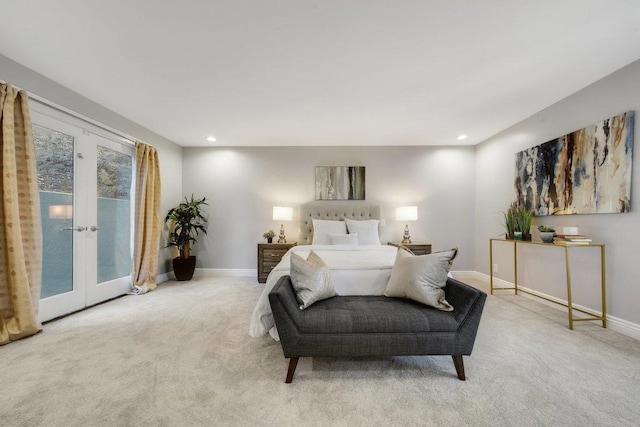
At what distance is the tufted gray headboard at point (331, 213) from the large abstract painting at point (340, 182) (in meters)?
0.17

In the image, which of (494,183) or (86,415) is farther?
(494,183)

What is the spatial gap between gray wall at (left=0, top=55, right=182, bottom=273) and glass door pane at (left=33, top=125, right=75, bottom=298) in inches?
14.5

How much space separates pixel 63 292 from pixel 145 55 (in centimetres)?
268

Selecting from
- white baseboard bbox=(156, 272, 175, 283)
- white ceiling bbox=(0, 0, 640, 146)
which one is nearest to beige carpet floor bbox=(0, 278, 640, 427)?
white baseboard bbox=(156, 272, 175, 283)

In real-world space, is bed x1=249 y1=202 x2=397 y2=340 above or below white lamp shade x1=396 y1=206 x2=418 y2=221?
below

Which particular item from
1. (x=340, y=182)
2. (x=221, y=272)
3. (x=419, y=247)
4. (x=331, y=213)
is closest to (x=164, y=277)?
(x=221, y=272)

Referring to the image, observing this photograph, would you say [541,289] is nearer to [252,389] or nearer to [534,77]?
[534,77]

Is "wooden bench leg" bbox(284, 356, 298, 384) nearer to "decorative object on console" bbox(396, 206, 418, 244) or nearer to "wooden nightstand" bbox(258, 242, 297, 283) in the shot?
"wooden nightstand" bbox(258, 242, 297, 283)

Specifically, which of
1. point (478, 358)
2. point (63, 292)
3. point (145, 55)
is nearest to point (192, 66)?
point (145, 55)

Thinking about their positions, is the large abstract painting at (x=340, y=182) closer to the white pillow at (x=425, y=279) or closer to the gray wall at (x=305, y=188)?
the gray wall at (x=305, y=188)

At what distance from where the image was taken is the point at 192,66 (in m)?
2.38

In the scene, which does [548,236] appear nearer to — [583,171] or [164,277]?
[583,171]

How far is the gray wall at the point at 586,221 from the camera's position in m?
2.35

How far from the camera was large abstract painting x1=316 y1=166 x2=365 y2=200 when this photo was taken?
189 inches
